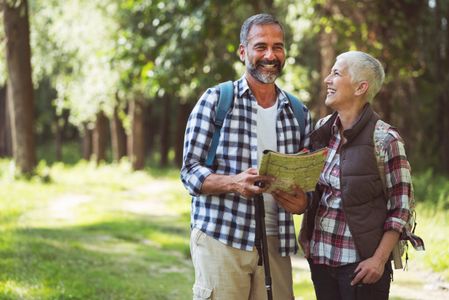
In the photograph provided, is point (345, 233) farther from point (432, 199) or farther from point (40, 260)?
point (432, 199)

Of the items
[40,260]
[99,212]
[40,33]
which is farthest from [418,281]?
[40,33]

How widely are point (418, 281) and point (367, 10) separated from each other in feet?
21.6

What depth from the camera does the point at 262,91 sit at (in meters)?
4.27

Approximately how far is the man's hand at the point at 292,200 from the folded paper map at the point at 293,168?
0.26 feet

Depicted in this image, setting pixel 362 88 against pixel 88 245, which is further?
pixel 88 245

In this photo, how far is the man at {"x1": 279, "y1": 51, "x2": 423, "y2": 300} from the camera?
13.0 feet

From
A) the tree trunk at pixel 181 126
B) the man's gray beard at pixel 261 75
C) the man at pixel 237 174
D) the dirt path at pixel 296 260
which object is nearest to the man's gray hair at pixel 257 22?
the man at pixel 237 174

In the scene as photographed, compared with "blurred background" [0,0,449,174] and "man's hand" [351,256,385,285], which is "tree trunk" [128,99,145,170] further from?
"man's hand" [351,256,385,285]

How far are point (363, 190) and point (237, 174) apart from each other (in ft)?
2.12

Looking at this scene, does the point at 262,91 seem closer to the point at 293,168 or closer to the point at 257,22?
the point at 257,22

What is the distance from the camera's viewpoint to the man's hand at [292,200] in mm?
4010

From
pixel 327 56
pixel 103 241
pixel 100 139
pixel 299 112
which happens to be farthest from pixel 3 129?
pixel 299 112

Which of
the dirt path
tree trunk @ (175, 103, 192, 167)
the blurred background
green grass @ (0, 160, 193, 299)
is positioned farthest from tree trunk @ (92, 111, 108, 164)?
green grass @ (0, 160, 193, 299)

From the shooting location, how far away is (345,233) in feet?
13.2
